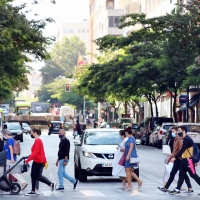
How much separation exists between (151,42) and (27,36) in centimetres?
2720

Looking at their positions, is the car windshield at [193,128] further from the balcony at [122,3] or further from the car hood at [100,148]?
the balcony at [122,3]

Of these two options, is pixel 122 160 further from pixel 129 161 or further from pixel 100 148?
pixel 100 148

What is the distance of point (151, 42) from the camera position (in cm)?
5756

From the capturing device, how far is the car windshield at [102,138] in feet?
77.2

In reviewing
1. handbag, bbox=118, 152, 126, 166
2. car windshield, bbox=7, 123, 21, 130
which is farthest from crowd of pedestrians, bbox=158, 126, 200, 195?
car windshield, bbox=7, 123, 21, 130

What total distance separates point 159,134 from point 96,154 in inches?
1011

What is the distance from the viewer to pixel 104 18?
423ft

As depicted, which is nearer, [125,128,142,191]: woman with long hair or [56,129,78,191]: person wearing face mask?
[125,128,142,191]: woman with long hair

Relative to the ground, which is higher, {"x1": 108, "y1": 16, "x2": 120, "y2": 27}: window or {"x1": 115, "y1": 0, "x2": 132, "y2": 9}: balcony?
{"x1": 115, "y1": 0, "x2": 132, "y2": 9}: balcony

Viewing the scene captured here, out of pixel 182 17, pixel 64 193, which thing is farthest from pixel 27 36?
pixel 182 17

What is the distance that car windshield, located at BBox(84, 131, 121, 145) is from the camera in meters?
23.5

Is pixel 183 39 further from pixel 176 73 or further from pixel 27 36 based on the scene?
pixel 27 36

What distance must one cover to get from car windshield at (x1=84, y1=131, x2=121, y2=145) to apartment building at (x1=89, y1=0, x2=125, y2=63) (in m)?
90.5

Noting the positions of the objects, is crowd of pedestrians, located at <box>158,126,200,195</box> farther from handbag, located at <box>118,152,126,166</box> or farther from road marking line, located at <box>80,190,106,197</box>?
road marking line, located at <box>80,190,106,197</box>
